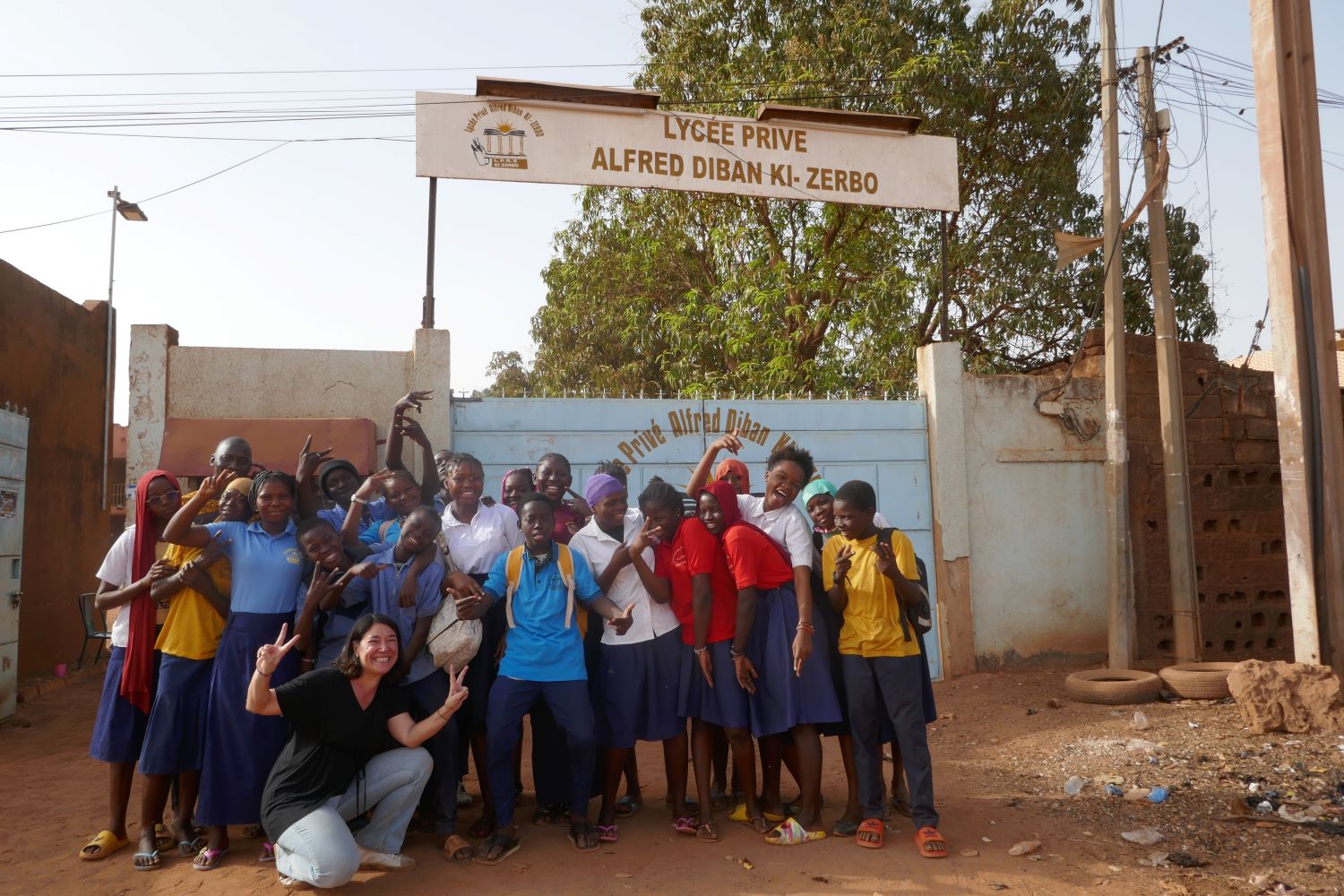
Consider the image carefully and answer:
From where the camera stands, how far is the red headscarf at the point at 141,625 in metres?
3.95

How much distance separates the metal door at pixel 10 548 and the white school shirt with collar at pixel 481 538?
14.1 feet

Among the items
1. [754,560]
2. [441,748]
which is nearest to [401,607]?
[441,748]

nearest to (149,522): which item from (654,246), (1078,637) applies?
(1078,637)

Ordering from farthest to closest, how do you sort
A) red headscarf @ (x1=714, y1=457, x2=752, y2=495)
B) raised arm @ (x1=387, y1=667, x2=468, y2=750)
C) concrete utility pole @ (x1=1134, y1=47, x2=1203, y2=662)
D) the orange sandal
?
concrete utility pole @ (x1=1134, y1=47, x2=1203, y2=662)
red headscarf @ (x1=714, y1=457, x2=752, y2=495)
the orange sandal
raised arm @ (x1=387, y1=667, x2=468, y2=750)

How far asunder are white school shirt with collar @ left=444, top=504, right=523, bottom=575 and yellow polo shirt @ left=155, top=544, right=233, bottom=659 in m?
0.93

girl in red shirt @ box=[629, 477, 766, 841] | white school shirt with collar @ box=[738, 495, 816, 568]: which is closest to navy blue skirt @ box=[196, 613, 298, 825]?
girl in red shirt @ box=[629, 477, 766, 841]

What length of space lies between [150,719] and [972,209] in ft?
38.7

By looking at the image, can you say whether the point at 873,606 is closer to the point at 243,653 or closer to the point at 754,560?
the point at 754,560

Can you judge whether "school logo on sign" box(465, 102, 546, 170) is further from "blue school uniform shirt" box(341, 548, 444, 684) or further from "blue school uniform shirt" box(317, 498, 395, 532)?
"blue school uniform shirt" box(341, 548, 444, 684)

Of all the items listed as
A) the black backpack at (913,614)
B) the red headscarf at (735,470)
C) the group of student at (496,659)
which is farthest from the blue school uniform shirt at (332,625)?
the black backpack at (913,614)

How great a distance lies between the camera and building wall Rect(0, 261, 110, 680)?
8.41 meters

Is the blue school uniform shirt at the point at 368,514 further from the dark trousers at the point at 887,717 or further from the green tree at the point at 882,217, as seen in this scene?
the green tree at the point at 882,217

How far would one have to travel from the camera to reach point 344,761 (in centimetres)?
369

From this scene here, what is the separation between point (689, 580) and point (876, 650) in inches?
32.7
